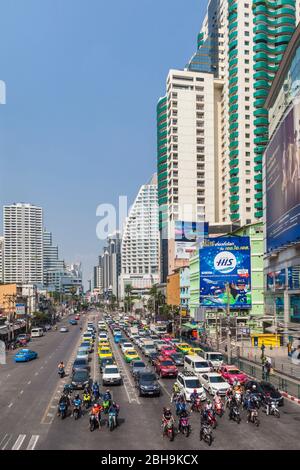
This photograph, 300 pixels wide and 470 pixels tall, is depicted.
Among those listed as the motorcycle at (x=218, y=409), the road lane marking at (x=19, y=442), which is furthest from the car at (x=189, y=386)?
the road lane marking at (x=19, y=442)

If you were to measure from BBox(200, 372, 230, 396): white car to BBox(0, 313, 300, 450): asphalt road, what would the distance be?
8.80 feet

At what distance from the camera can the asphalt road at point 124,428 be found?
72.8 ft

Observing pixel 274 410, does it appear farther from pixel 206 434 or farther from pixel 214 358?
pixel 214 358

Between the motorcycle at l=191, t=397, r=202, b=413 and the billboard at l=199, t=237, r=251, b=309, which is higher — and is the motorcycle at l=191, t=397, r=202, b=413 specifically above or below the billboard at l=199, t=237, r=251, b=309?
below

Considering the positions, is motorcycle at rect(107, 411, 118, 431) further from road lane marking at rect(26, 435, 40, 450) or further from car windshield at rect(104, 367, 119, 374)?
car windshield at rect(104, 367, 119, 374)

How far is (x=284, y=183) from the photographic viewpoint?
60.9 metres

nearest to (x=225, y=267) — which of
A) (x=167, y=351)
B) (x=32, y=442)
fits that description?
(x=167, y=351)

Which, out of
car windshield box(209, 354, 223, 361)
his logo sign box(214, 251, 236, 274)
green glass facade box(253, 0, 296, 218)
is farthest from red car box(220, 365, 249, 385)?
green glass facade box(253, 0, 296, 218)

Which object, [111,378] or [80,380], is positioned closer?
[80,380]

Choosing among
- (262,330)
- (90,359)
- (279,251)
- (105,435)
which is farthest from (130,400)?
(262,330)

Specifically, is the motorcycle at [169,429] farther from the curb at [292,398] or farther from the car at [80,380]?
the car at [80,380]

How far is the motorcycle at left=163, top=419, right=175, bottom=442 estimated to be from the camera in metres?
22.8

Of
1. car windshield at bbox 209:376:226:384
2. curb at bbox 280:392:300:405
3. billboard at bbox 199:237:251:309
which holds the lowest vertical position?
curb at bbox 280:392:300:405

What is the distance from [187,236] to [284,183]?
79266 millimetres
